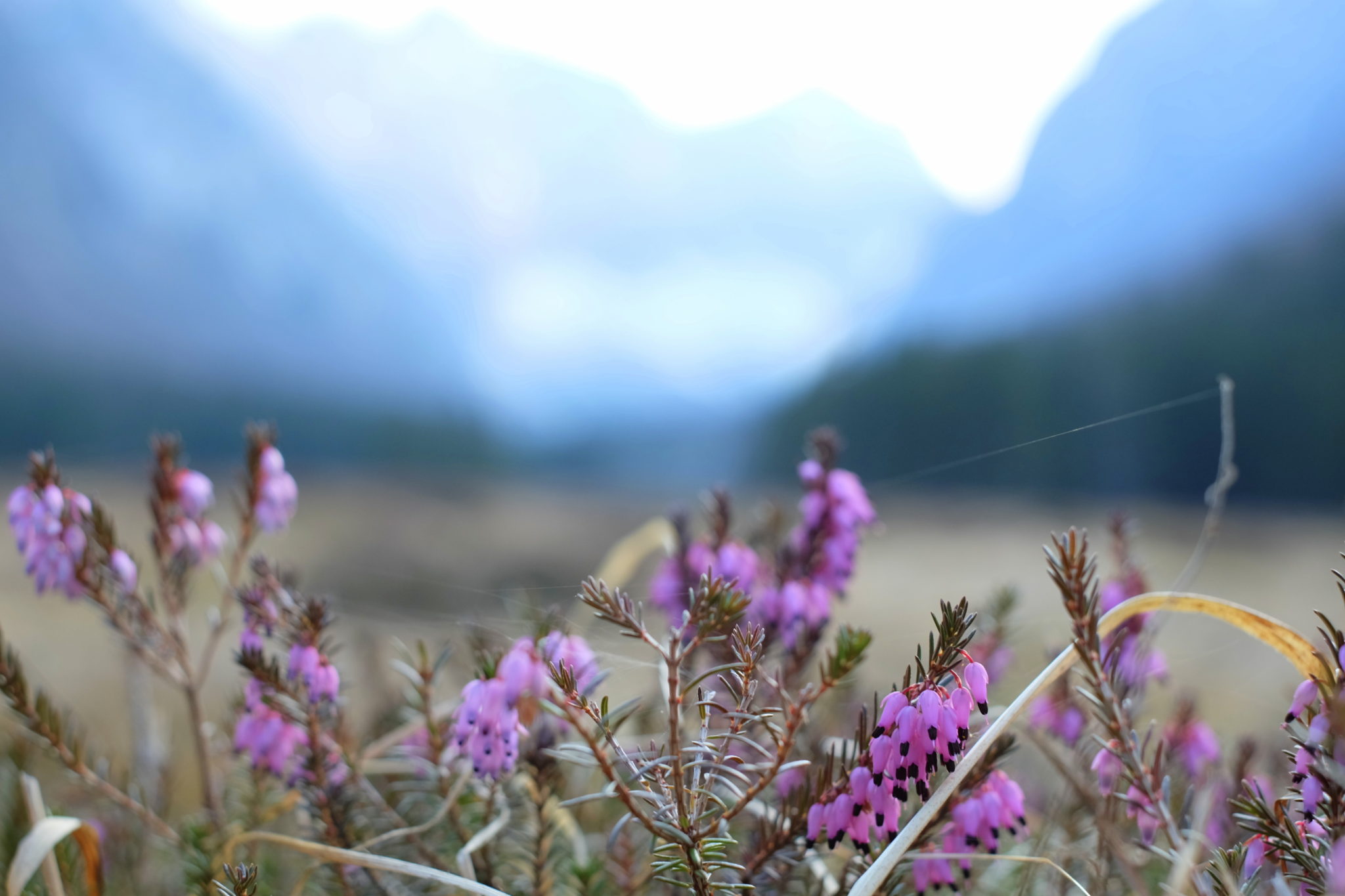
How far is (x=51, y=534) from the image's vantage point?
0.68m

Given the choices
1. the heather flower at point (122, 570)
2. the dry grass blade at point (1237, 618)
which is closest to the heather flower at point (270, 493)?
the heather flower at point (122, 570)

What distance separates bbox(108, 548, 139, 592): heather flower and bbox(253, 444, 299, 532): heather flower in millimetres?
119

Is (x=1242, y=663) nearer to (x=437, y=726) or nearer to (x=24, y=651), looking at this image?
(x=437, y=726)

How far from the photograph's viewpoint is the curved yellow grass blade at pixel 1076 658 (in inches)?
17.1

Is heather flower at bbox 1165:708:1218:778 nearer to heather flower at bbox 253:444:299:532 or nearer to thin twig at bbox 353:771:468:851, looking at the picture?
thin twig at bbox 353:771:468:851

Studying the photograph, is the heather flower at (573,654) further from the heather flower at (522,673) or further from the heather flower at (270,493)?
the heather flower at (270,493)

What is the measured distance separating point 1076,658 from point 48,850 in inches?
26.6

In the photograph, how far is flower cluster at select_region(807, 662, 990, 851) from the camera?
1.34 feet

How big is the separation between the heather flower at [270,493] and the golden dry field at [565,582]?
0.10 metres

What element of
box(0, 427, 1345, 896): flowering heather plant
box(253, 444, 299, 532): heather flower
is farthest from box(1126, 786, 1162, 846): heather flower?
box(253, 444, 299, 532): heather flower

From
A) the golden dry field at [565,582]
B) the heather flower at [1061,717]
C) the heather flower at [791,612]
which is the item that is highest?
the heather flower at [791,612]

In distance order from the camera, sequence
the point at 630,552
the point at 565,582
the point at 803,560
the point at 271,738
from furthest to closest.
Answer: the point at 565,582 < the point at 630,552 < the point at 803,560 < the point at 271,738

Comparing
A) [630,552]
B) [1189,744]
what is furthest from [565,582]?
[1189,744]

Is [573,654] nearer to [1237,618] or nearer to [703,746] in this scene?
[703,746]
